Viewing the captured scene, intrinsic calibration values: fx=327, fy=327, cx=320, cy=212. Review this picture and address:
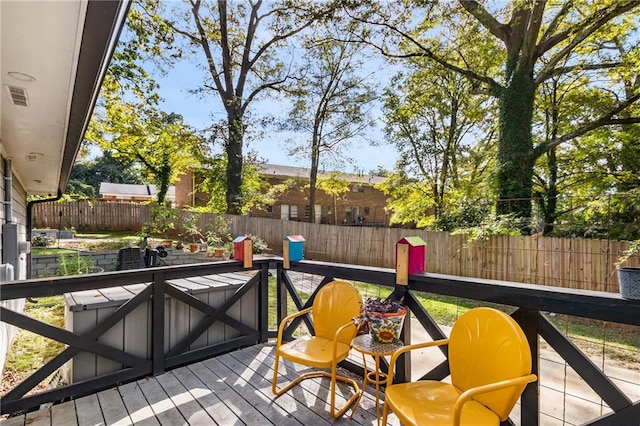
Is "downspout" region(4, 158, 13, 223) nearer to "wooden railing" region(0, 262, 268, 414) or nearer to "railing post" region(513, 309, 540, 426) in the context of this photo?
"wooden railing" region(0, 262, 268, 414)

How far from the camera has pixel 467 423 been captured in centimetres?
151

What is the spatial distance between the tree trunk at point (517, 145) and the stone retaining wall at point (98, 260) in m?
8.13

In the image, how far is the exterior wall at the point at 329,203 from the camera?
19.3 m

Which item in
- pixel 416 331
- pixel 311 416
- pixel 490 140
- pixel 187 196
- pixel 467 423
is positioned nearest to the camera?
pixel 467 423

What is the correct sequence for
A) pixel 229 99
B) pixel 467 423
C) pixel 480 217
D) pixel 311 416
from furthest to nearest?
pixel 229 99 → pixel 480 217 → pixel 311 416 → pixel 467 423

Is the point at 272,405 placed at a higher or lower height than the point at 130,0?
lower

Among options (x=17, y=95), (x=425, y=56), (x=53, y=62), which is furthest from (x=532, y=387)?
(x=425, y=56)

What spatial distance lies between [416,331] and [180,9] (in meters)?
14.3

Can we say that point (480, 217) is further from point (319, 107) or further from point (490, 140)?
point (319, 107)

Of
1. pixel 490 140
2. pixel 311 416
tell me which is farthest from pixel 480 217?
pixel 311 416

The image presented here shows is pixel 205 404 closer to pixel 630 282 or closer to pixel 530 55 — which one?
pixel 630 282

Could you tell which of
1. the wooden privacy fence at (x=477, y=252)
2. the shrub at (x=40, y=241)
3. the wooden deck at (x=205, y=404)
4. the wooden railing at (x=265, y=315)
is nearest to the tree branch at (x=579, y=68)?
the wooden privacy fence at (x=477, y=252)

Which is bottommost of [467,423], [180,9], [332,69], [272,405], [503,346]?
[272,405]

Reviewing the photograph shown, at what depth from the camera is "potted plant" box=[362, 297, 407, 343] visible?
2.06 meters
